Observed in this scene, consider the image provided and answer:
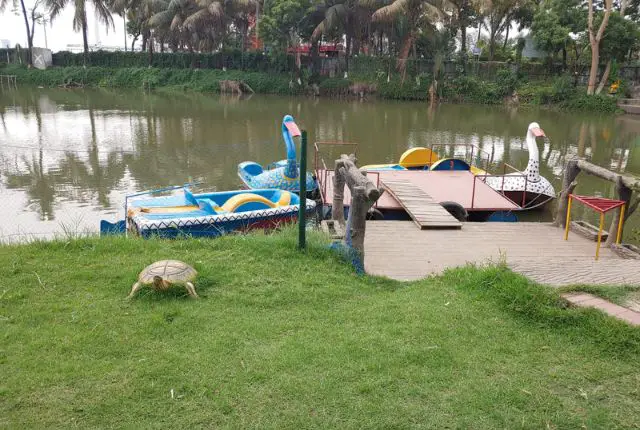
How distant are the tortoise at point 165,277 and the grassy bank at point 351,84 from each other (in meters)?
30.9

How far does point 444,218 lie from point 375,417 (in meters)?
5.85

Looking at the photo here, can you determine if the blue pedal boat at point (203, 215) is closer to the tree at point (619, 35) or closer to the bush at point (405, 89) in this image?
the bush at point (405, 89)

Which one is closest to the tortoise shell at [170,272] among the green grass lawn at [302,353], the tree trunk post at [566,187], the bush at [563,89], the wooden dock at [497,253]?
the green grass lawn at [302,353]

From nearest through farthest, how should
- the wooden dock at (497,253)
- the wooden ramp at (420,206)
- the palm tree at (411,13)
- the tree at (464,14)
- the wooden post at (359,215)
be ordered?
the wooden dock at (497,253) → the wooden post at (359,215) → the wooden ramp at (420,206) → the palm tree at (411,13) → the tree at (464,14)

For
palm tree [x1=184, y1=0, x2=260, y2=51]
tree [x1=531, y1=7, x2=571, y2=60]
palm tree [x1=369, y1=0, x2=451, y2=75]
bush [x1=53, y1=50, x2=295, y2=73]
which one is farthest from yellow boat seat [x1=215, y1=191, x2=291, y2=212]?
palm tree [x1=184, y1=0, x2=260, y2=51]

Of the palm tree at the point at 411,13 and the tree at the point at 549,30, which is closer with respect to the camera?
the tree at the point at 549,30

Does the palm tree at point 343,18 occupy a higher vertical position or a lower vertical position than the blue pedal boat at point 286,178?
higher

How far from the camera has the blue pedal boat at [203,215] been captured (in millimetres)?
8693

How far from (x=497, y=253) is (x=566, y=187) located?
72.2 inches

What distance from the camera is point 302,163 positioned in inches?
235

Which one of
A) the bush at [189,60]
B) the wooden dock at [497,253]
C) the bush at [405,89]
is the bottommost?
the wooden dock at [497,253]

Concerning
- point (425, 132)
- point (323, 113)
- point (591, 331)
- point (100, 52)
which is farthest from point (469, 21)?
point (591, 331)

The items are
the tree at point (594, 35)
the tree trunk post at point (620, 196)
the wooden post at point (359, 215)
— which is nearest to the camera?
the wooden post at point (359, 215)

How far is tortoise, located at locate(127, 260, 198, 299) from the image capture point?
4965 millimetres
